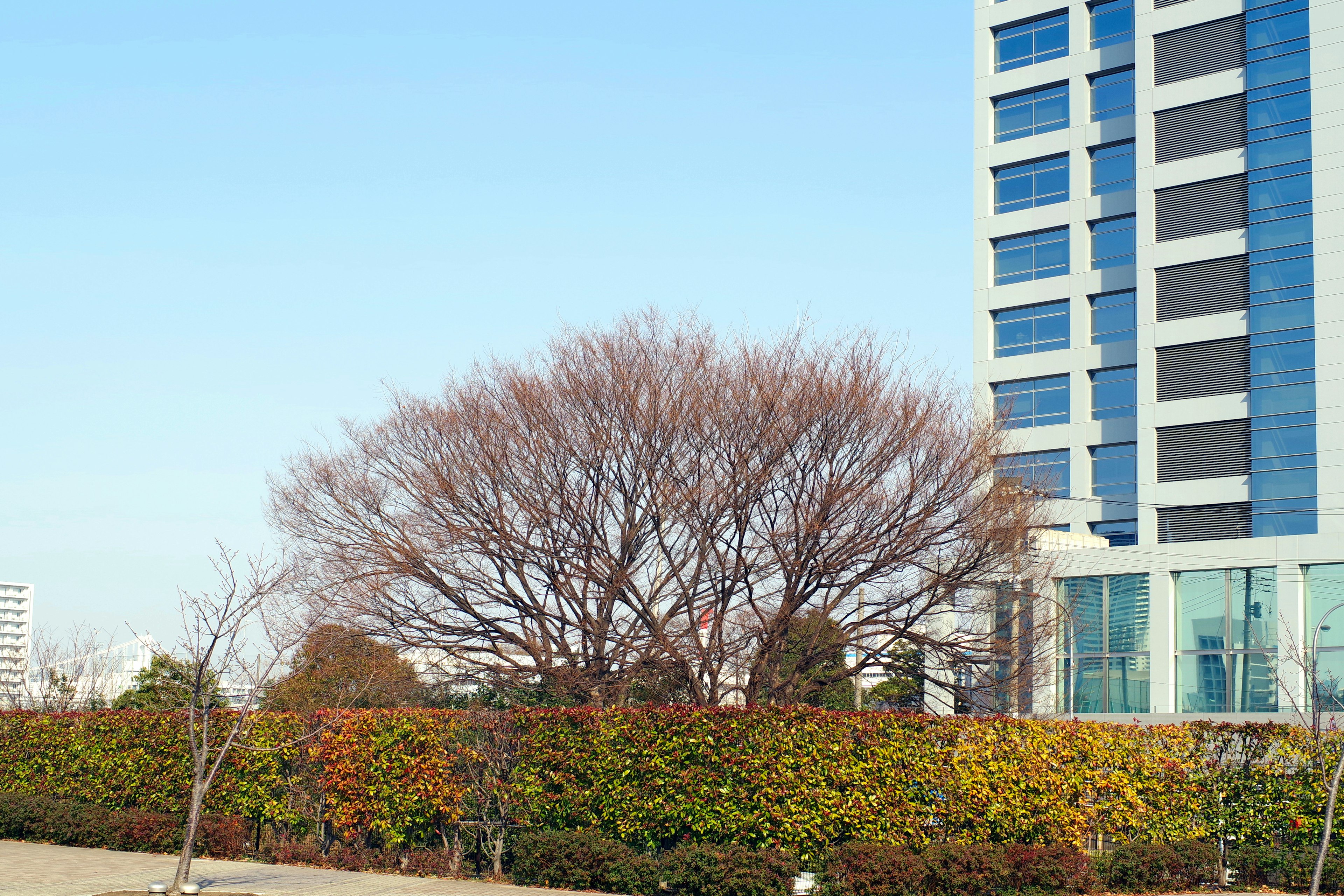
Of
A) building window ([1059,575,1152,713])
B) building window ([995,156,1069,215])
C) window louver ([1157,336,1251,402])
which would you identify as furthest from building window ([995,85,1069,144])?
building window ([1059,575,1152,713])

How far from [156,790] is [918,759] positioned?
1285cm

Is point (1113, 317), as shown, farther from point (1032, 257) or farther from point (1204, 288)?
point (1032, 257)

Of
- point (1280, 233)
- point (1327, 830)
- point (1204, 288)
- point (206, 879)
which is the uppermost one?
point (1280, 233)

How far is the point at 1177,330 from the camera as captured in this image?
4369 centimetres

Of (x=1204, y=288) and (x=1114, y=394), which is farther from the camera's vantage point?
(x=1114, y=394)

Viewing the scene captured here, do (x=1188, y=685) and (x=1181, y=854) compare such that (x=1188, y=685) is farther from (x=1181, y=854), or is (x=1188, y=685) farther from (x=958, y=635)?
(x=1181, y=854)

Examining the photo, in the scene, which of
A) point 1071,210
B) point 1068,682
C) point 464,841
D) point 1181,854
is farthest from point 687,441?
point 1071,210

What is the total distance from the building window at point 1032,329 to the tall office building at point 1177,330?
0.23 ft

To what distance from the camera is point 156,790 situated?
2138 cm

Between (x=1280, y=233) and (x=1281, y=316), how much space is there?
2763mm

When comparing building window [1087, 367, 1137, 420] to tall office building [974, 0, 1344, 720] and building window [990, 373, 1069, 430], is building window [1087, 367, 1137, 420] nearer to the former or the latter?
tall office building [974, 0, 1344, 720]

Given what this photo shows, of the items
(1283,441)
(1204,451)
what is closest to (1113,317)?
(1204,451)

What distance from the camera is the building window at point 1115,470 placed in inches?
1773

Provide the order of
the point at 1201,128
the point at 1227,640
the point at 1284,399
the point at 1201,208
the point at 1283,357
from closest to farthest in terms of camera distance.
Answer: the point at 1227,640
the point at 1284,399
the point at 1283,357
the point at 1201,208
the point at 1201,128
